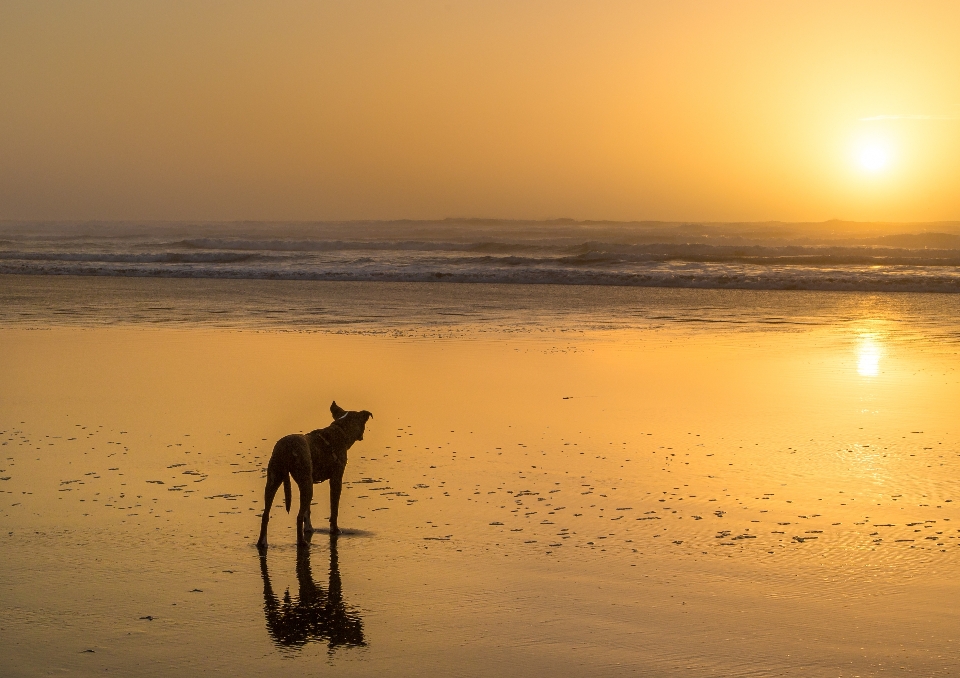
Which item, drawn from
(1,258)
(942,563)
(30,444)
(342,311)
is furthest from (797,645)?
(1,258)

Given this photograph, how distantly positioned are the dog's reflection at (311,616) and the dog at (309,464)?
475mm

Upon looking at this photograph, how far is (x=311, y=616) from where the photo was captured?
4828 millimetres

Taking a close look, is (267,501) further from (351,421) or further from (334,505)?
(351,421)

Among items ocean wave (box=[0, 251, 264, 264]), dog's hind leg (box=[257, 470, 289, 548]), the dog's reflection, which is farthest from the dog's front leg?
ocean wave (box=[0, 251, 264, 264])

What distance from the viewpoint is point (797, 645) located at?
176 inches

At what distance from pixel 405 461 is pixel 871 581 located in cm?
355

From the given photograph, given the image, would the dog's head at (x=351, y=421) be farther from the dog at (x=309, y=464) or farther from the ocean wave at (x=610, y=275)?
the ocean wave at (x=610, y=275)

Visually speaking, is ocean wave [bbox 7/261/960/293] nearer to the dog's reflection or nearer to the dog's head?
the dog's head

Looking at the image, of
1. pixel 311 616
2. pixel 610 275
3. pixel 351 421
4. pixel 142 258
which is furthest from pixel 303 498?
pixel 142 258

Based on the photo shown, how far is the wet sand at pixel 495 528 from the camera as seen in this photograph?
4480 mm

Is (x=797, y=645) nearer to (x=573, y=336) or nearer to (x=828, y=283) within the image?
(x=573, y=336)

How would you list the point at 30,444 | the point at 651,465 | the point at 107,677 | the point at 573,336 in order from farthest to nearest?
the point at 573,336 < the point at 30,444 < the point at 651,465 < the point at 107,677

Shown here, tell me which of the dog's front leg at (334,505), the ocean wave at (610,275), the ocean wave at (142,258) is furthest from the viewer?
the ocean wave at (142,258)

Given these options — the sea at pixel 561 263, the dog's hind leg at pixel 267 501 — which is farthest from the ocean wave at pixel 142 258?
the dog's hind leg at pixel 267 501
